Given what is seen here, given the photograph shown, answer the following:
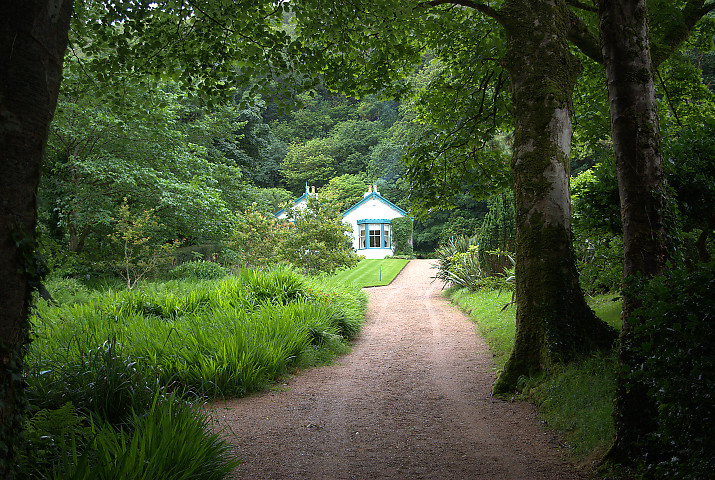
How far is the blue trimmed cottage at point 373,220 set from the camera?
34844 millimetres

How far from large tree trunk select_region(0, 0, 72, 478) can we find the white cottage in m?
32.5

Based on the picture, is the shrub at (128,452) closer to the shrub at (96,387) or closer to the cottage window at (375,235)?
the shrub at (96,387)

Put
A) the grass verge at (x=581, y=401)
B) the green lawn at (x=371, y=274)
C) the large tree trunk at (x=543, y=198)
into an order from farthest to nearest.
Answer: the green lawn at (x=371, y=274), the large tree trunk at (x=543, y=198), the grass verge at (x=581, y=401)

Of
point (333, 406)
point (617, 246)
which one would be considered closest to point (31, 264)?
point (333, 406)

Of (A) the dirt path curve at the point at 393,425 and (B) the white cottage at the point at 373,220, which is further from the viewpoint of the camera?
(B) the white cottage at the point at 373,220

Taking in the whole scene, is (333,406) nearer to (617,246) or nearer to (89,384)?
(89,384)

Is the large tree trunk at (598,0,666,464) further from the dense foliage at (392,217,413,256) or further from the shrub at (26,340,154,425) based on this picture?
the dense foliage at (392,217,413,256)

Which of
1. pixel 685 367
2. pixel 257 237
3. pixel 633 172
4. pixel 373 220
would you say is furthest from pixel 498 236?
pixel 373 220

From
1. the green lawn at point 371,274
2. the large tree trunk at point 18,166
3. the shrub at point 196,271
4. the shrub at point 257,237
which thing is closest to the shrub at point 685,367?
the large tree trunk at point 18,166

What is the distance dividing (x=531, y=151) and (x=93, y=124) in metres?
13.6

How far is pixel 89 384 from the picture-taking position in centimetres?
399

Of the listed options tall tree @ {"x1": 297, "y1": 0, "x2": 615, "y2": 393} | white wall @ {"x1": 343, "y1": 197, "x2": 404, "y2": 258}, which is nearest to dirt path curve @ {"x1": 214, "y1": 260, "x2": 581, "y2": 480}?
tall tree @ {"x1": 297, "y1": 0, "x2": 615, "y2": 393}

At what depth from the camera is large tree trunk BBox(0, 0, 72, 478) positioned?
7.07ft

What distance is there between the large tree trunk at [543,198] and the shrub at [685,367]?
2.56m
